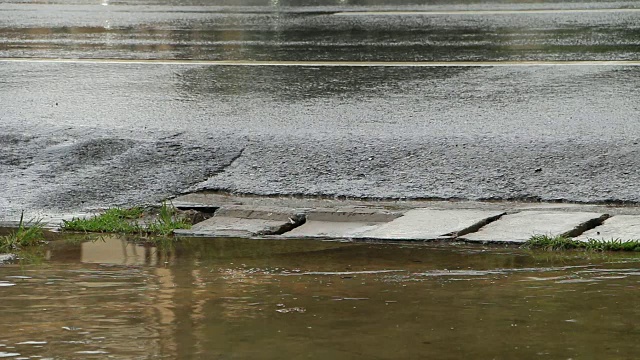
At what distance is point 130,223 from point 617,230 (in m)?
2.54

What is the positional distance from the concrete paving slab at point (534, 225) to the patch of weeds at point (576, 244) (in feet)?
0.22

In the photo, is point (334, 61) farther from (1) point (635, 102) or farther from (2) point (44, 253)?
(2) point (44, 253)

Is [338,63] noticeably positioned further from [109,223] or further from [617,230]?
[617,230]

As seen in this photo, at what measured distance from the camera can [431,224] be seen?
18.6 ft

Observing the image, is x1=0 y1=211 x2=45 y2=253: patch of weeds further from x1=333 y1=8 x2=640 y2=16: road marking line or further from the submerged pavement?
x1=333 y1=8 x2=640 y2=16: road marking line

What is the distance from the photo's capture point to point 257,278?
15.7ft

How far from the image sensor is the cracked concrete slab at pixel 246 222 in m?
5.75

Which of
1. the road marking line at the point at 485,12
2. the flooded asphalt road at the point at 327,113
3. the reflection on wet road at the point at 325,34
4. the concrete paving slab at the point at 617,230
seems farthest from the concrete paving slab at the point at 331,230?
the road marking line at the point at 485,12

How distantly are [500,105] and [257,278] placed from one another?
3.69 m

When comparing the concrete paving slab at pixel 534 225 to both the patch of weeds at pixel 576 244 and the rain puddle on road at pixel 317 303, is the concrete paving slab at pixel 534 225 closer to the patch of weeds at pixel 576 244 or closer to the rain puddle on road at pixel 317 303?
the patch of weeds at pixel 576 244

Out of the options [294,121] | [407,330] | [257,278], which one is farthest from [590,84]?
[407,330]

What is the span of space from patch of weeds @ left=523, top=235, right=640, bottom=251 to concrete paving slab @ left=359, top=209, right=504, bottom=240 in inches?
15.7

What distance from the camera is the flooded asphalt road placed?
6562 mm

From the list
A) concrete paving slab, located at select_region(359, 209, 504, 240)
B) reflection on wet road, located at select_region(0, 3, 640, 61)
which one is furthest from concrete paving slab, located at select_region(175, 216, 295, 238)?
reflection on wet road, located at select_region(0, 3, 640, 61)
